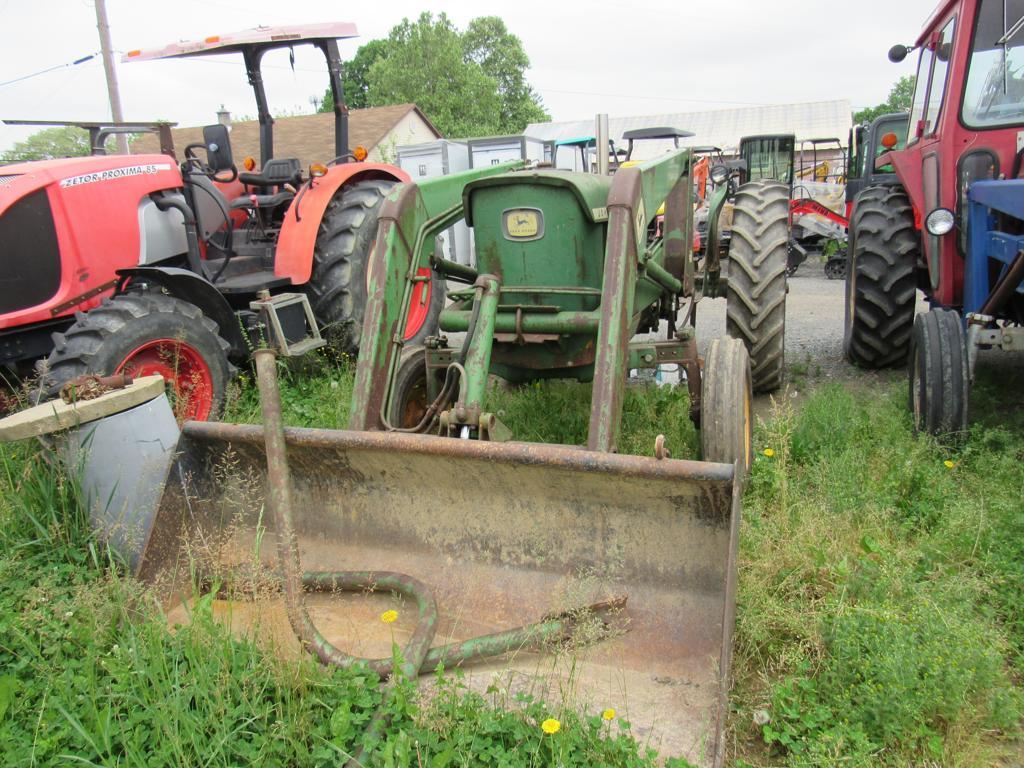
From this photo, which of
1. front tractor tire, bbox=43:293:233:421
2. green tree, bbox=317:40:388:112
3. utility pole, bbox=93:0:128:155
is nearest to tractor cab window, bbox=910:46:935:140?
front tractor tire, bbox=43:293:233:421

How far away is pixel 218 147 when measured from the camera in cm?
591

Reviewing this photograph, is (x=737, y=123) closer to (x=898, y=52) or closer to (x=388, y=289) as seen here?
(x=898, y=52)

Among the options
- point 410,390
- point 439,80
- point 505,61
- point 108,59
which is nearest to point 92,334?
point 410,390

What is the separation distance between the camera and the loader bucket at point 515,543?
2.31 meters

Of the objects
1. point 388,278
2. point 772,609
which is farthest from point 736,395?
point 388,278

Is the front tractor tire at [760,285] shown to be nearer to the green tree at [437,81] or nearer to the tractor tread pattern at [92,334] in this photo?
the tractor tread pattern at [92,334]

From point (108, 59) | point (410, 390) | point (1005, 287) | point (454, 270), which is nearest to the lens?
point (1005, 287)

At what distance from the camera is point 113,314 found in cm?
407

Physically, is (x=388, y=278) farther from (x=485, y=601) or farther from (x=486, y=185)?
(x=485, y=601)

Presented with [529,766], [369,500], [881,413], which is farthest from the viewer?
[881,413]

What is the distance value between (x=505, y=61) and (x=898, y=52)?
3912 cm

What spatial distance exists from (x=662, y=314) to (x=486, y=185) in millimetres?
1601

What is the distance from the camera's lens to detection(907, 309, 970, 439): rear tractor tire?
376cm

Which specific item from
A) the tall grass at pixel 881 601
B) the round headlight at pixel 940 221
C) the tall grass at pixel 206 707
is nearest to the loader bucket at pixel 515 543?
the tall grass at pixel 206 707
